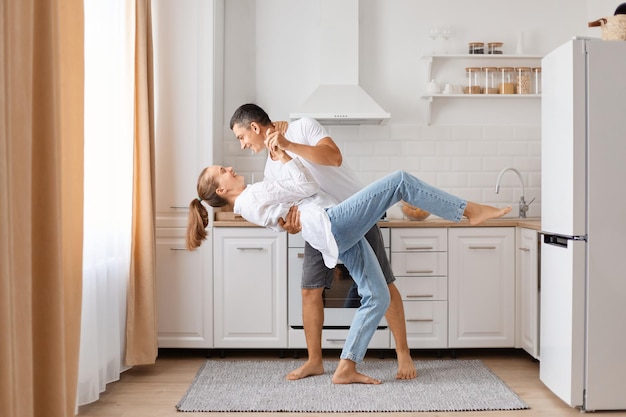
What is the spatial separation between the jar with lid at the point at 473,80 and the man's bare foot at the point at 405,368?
202cm

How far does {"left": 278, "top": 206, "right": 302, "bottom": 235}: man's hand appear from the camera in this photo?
345 centimetres

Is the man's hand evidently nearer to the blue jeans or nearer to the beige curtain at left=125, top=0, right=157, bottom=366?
the blue jeans

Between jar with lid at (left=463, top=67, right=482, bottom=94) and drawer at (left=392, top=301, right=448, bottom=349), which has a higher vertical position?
jar with lid at (left=463, top=67, right=482, bottom=94)

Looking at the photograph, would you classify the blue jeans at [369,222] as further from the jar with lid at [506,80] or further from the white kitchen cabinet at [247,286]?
the jar with lid at [506,80]

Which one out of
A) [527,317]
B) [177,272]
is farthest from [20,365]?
[527,317]

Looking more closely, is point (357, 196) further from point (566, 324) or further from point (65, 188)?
point (65, 188)

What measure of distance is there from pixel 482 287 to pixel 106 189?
234cm

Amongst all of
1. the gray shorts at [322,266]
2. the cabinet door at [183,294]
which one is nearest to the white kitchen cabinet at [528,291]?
the gray shorts at [322,266]

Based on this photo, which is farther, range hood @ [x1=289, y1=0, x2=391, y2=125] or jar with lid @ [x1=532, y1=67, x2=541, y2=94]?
jar with lid @ [x1=532, y1=67, x2=541, y2=94]

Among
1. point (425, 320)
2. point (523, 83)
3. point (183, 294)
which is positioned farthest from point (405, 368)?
point (523, 83)

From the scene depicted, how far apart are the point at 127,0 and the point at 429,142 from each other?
2.29m

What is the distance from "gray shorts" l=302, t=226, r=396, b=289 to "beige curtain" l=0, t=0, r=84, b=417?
145 centimetres

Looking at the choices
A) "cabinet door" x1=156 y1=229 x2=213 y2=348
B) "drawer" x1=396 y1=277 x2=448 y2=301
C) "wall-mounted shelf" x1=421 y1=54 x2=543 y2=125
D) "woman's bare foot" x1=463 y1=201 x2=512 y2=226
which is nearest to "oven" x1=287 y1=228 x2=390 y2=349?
"drawer" x1=396 y1=277 x2=448 y2=301

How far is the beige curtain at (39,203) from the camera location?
1919mm
